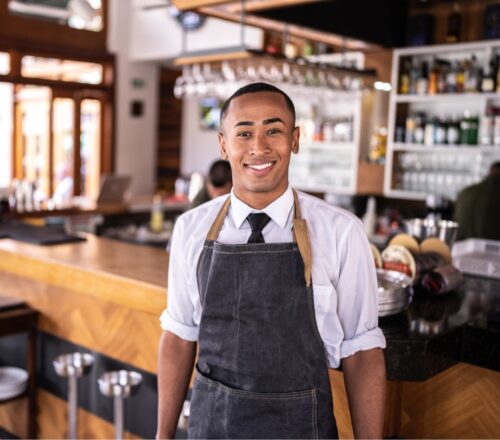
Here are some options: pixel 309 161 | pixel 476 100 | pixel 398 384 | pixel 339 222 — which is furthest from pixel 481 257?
pixel 309 161

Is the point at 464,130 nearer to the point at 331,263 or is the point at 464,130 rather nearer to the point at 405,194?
the point at 405,194

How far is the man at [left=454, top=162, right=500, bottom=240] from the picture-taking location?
4461 mm

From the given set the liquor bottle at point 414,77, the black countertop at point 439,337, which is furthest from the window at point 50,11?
the black countertop at point 439,337

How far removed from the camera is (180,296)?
1858 millimetres

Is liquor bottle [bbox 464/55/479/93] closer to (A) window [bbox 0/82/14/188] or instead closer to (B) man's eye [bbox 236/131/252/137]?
(B) man's eye [bbox 236/131/252/137]

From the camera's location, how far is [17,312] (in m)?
3.45

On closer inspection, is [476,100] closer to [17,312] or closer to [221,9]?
[221,9]

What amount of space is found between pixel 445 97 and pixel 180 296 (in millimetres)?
4606

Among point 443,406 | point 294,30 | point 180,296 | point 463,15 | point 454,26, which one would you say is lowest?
point 443,406

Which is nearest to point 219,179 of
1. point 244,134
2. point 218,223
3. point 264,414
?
point 218,223

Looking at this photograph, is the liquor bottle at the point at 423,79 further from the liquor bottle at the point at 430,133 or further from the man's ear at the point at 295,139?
the man's ear at the point at 295,139

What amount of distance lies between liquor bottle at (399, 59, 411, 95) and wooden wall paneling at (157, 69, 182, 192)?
500cm

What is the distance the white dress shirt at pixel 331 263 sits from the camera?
5.56 ft

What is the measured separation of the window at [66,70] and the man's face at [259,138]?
329 inches
